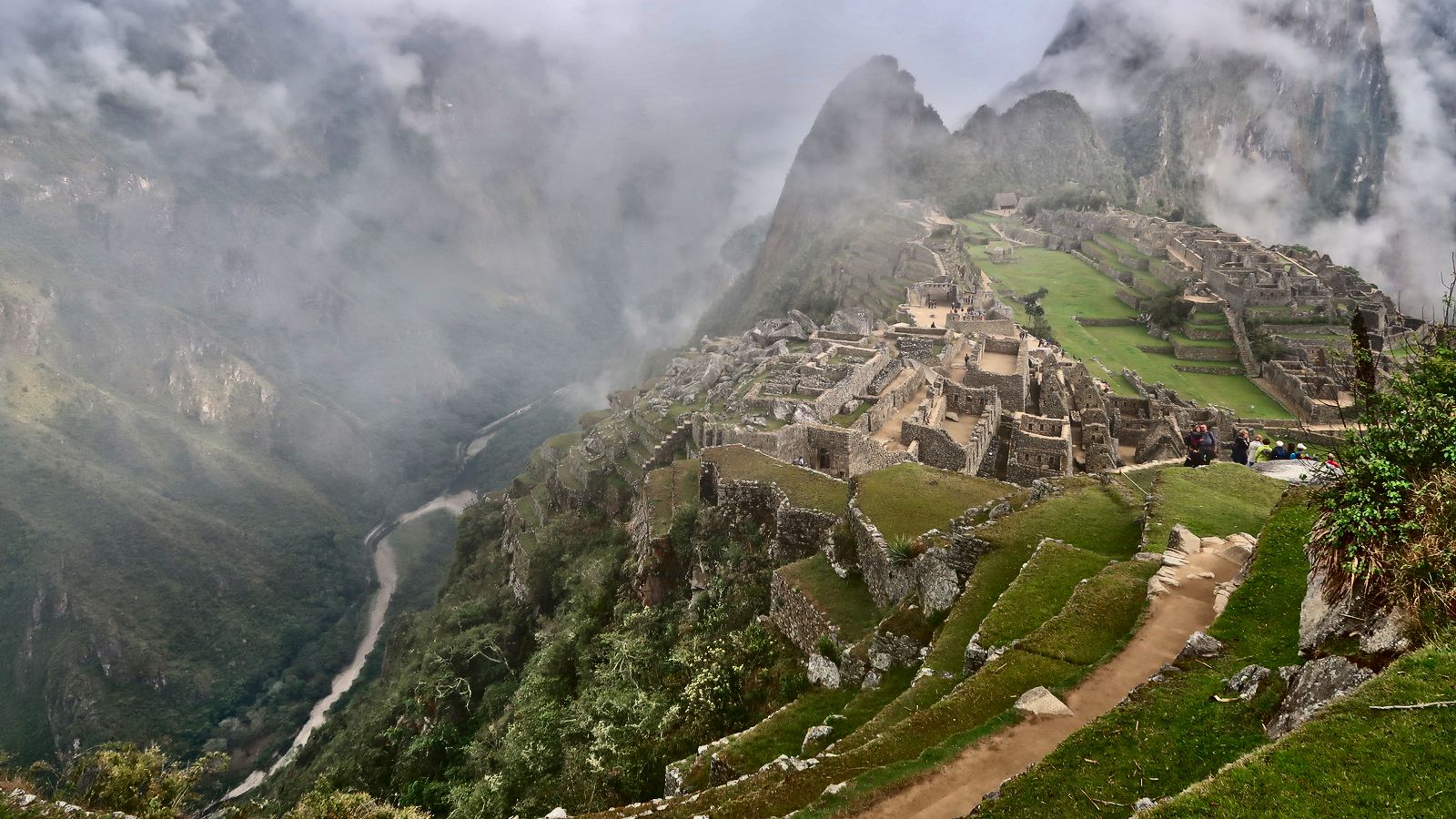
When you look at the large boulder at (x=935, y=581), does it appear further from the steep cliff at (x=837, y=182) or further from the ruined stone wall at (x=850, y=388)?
the steep cliff at (x=837, y=182)

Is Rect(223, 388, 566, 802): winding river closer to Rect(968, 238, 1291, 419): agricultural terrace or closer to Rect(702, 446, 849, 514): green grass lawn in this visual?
Rect(702, 446, 849, 514): green grass lawn

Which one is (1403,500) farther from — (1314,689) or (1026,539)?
(1026,539)

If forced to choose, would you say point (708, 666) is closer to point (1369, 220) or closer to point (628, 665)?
point (628, 665)

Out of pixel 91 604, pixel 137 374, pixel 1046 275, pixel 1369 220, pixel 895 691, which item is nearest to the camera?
pixel 895 691

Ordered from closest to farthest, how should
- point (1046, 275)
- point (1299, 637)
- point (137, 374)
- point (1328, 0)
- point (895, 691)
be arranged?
point (1299, 637) → point (895, 691) → point (1046, 275) → point (1328, 0) → point (137, 374)

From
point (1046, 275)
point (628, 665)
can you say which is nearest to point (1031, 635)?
point (628, 665)

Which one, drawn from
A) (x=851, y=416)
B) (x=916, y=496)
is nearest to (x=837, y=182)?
(x=851, y=416)

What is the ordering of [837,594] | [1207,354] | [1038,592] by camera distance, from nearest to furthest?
[1038,592] < [837,594] < [1207,354]
